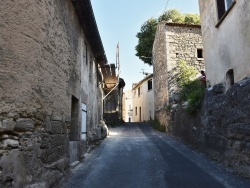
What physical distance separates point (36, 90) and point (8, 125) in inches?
33.7

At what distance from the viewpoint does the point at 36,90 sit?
14.1ft

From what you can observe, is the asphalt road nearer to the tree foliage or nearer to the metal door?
the metal door

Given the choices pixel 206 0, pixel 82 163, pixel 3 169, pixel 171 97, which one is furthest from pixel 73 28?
pixel 171 97

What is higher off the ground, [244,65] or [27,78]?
[244,65]

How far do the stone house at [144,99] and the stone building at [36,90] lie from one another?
17.0m

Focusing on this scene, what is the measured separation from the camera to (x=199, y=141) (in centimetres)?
889

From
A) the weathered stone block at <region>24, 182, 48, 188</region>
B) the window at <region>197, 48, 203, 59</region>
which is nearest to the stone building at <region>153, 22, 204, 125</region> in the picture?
the window at <region>197, 48, 203, 59</region>

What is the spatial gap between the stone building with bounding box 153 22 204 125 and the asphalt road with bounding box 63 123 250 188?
717 centimetres

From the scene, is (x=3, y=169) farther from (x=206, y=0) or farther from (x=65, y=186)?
(x=206, y=0)

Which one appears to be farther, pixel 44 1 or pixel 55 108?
pixel 55 108

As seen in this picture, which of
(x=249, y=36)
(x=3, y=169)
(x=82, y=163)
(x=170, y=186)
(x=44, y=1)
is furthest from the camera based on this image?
(x=82, y=163)

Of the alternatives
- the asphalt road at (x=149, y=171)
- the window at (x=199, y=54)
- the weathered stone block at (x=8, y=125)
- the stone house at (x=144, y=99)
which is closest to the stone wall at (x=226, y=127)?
the asphalt road at (x=149, y=171)

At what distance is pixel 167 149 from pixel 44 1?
6688 mm

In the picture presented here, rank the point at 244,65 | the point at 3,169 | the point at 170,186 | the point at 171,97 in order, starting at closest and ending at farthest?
the point at 3,169 < the point at 170,186 < the point at 244,65 < the point at 171,97
